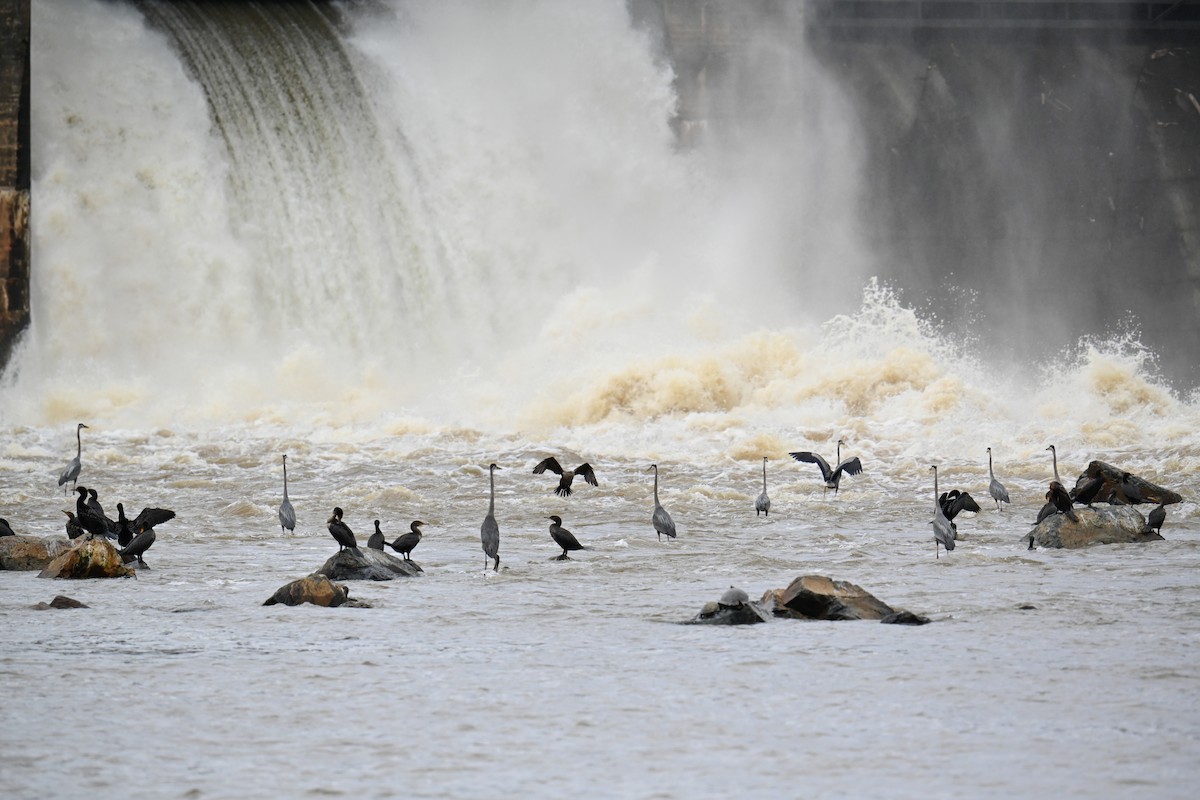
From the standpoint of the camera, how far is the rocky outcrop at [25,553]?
9211 mm

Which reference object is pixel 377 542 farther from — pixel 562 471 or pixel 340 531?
A: pixel 562 471

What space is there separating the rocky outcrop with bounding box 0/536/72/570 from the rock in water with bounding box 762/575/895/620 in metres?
4.64

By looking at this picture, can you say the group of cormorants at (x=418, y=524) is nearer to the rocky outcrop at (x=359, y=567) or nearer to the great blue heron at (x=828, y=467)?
the rocky outcrop at (x=359, y=567)

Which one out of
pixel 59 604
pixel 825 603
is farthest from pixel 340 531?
pixel 825 603

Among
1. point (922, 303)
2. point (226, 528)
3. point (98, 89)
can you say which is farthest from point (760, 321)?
point (226, 528)

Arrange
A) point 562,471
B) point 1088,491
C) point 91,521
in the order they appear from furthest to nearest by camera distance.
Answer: point 562,471, point 1088,491, point 91,521

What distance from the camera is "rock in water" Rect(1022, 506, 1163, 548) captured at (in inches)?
392

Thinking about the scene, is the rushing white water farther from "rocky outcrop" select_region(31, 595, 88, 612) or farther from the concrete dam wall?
the concrete dam wall

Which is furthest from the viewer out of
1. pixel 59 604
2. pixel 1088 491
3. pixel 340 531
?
pixel 1088 491

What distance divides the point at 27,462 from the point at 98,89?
326 inches

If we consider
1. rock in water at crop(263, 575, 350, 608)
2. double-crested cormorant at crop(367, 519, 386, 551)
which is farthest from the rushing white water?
double-crested cormorant at crop(367, 519, 386, 551)

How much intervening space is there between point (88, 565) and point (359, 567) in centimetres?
165

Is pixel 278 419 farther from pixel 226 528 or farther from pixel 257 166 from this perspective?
pixel 226 528

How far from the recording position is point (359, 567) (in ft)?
28.3
